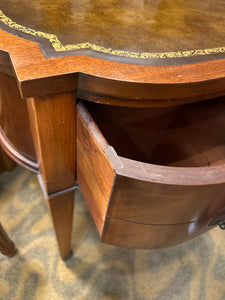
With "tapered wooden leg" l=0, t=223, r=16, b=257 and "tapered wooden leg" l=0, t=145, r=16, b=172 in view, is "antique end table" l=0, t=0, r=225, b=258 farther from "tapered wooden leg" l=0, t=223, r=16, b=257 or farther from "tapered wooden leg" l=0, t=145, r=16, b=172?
"tapered wooden leg" l=0, t=145, r=16, b=172

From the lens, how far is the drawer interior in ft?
1.89

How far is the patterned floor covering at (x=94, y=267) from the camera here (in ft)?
2.57

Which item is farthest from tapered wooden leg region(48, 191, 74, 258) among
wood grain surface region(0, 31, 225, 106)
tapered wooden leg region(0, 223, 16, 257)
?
wood grain surface region(0, 31, 225, 106)

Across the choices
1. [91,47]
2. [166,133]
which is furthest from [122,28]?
[166,133]

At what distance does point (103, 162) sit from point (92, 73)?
0.14 m

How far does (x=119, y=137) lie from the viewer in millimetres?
584

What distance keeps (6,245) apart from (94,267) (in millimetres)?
266

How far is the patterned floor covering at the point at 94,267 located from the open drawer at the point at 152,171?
36 cm

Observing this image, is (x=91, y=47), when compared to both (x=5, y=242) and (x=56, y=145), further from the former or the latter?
(x=5, y=242)

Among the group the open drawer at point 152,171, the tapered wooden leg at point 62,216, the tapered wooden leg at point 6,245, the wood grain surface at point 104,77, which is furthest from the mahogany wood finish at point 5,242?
the wood grain surface at point 104,77

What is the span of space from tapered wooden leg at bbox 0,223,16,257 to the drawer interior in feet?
1.37

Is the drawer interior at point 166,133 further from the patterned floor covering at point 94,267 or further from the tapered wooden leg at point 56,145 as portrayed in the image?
the patterned floor covering at point 94,267

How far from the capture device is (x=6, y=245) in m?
0.78

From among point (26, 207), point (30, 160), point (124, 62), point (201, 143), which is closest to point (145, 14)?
point (124, 62)
